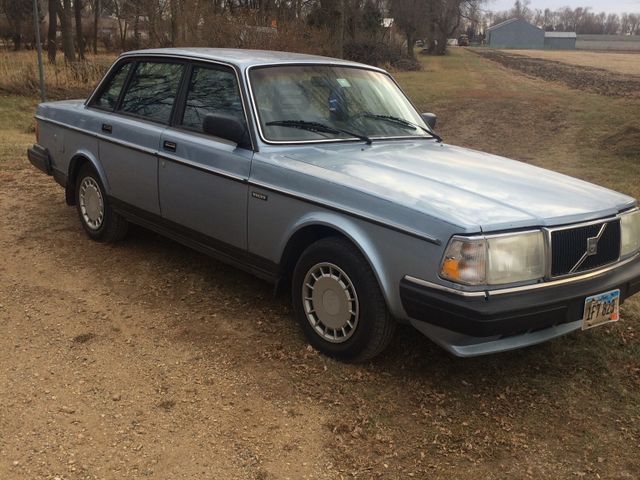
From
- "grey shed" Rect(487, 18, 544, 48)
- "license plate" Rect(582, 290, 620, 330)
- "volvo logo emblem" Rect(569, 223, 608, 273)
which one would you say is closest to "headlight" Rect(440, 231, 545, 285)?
"volvo logo emblem" Rect(569, 223, 608, 273)

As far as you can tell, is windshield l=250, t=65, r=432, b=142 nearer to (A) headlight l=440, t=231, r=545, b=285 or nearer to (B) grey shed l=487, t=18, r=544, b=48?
(A) headlight l=440, t=231, r=545, b=285

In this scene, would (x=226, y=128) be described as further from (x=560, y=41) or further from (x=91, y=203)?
(x=560, y=41)

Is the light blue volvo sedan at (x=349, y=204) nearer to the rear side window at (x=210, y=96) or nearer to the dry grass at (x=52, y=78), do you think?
the rear side window at (x=210, y=96)

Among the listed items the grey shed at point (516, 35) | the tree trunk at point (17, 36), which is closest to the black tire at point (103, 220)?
the tree trunk at point (17, 36)

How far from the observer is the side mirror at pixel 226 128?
4.11 metres

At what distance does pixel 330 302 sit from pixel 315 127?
1250mm

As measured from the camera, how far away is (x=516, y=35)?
422ft

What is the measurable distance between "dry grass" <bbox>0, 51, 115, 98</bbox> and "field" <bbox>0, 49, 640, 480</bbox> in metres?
13.3

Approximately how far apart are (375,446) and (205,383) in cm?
104

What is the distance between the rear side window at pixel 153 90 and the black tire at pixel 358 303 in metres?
1.85

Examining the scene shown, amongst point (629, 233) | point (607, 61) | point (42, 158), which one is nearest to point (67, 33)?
point (42, 158)

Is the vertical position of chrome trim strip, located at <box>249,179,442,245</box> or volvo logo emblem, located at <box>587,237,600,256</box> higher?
chrome trim strip, located at <box>249,179,442,245</box>

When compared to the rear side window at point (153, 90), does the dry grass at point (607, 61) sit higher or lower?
higher

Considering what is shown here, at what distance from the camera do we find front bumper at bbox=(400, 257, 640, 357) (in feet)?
10.1
